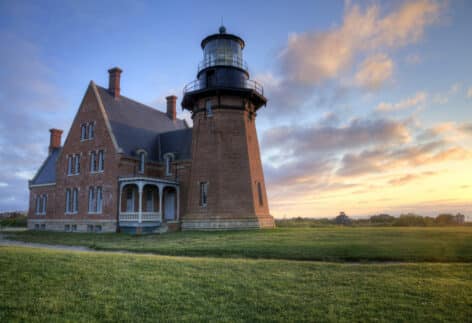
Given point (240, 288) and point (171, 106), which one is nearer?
point (240, 288)

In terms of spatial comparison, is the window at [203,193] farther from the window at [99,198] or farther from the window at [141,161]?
the window at [99,198]

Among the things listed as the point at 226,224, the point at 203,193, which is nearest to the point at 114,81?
the point at 203,193

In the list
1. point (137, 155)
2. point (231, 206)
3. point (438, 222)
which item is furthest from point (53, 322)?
point (438, 222)

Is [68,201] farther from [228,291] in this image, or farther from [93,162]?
[228,291]

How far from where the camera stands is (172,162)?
26.7 metres

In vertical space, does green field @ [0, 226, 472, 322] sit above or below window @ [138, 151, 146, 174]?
below

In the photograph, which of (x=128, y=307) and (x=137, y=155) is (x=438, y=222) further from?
(x=128, y=307)

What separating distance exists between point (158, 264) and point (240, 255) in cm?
364

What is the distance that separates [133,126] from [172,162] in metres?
→ 4.60

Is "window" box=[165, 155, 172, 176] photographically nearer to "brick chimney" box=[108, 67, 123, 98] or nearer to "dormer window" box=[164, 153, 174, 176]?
"dormer window" box=[164, 153, 174, 176]

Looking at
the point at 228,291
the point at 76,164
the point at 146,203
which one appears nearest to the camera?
the point at 228,291

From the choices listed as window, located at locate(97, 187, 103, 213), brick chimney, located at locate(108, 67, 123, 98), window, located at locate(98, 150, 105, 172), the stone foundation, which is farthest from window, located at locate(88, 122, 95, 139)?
the stone foundation

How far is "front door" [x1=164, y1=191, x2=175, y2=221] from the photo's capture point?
1059 inches

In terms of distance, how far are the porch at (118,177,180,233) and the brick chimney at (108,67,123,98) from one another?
8843mm
